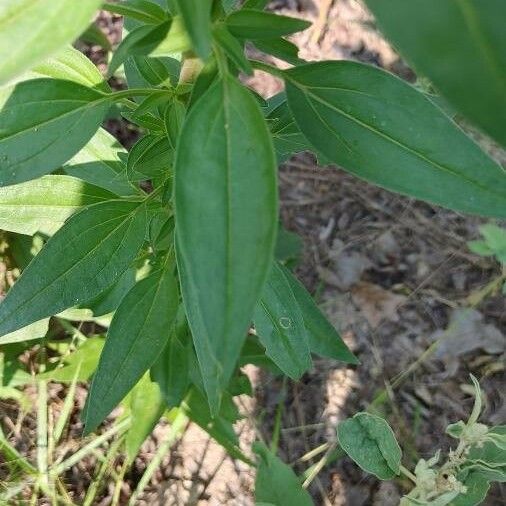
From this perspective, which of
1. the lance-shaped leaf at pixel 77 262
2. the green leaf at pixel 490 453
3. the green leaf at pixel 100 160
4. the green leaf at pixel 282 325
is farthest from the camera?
the green leaf at pixel 100 160

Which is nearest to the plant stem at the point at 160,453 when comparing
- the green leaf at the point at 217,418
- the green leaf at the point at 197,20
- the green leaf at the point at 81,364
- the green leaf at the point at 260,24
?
the green leaf at the point at 217,418

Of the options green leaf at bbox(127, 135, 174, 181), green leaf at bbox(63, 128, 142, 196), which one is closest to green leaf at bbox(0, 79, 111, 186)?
green leaf at bbox(127, 135, 174, 181)

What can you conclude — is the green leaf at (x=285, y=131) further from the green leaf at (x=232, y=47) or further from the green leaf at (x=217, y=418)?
the green leaf at (x=217, y=418)

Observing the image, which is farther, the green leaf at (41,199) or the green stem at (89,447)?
the green stem at (89,447)

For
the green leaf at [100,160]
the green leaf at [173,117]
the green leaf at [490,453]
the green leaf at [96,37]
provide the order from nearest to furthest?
1. the green leaf at [173,117]
2. the green leaf at [490,453]
3. the green leaf at [100,160]
4. the green leaf at [96,37]

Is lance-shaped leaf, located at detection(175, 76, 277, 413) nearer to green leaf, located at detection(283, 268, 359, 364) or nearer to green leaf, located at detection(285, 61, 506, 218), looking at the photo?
green leaf, located at detection(285, 61, 506, 218)

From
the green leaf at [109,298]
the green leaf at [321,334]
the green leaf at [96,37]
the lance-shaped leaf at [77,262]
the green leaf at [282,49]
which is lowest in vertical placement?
the green leaf at [321,334]

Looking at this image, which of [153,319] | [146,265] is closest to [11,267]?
[146,265]
